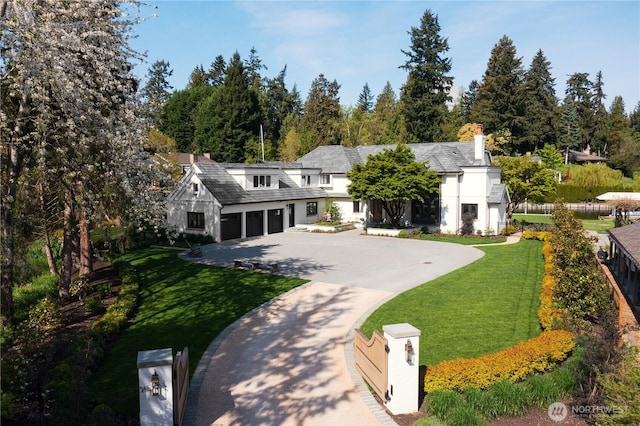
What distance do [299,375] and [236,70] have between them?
7141 centimetres

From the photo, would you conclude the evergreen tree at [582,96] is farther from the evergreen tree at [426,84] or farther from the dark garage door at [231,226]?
the dark garage door at [231,226]

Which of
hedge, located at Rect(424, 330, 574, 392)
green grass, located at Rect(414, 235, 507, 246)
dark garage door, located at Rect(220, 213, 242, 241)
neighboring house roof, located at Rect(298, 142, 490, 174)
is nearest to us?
hedge, located at Rect(424, 330, 574, 392)

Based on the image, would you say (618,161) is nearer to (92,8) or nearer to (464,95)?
(464,95)

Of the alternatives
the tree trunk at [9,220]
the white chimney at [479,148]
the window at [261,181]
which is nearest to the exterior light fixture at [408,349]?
the tree trunk at [9,220]

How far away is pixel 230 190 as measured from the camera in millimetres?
36062

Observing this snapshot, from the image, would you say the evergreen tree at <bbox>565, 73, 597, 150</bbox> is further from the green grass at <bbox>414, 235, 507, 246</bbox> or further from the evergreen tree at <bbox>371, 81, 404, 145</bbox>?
the green grass at <bbox>414, 235, 507, 246</bbox>

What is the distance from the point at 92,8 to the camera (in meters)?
12.7

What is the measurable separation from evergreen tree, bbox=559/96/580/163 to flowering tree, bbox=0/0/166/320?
86630 millimetres

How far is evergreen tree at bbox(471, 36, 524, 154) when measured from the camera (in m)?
72.2

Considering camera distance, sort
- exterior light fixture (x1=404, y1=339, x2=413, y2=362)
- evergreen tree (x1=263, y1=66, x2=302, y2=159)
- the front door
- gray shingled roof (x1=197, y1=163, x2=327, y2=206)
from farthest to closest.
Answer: evergreen tree (x1=263, y1=66, x2=302, y2=159) < the front door < gray shingled roof (x1=197, y1=163, x2=327, y2=206) < exterior light fixture (x1=404, y1=339, x2=413, y2=362)

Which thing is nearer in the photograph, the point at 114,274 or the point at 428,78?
the point at 114,274

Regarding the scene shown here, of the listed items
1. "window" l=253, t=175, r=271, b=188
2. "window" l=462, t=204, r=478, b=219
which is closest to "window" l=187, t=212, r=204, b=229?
"window" l=253, t=175, r=271, b=188

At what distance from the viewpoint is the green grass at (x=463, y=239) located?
110 feet

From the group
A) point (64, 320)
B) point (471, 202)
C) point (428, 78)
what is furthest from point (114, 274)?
point (428, 78)
